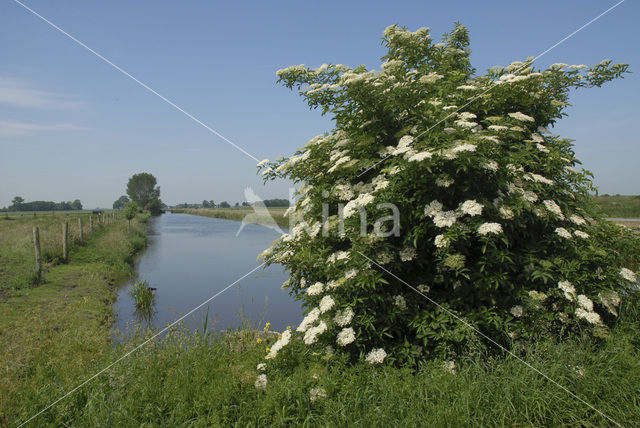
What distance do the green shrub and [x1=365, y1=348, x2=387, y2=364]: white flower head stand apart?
0.06 feet

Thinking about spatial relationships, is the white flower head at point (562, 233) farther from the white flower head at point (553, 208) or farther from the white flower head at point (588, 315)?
the white flower head at point (588, 315)

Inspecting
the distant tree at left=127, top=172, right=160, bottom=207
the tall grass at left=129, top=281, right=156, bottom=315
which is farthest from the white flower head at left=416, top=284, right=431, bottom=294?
the distant tree at left=127, top=172, right=160, bottom=207

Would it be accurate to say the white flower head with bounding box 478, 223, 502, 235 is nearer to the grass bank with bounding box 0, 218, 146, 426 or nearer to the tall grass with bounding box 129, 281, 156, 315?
the grass bank with bounding box 0, 218, 146, 426

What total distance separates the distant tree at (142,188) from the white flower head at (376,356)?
39429 mm

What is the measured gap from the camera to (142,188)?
1529 inches

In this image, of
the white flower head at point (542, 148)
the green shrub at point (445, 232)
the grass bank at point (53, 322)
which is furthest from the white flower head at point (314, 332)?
the white flower head at point (542, 148)

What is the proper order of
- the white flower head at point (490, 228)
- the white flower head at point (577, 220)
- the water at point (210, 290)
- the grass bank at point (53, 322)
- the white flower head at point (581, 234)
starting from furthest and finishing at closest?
the water at point (210, 290) < the white flower head at point (577, 220) < the white flower head at point (581, 234) < the grass bank at point (53, 322) < the white flower head at point (490, 228)

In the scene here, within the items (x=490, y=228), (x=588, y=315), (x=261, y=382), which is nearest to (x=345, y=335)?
(x=261, y=382)

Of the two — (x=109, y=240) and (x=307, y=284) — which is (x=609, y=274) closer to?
(x=307, y=284)

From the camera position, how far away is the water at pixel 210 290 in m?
9.85

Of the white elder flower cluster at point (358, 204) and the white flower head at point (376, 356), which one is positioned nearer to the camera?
the white flower head at point (376, 356)

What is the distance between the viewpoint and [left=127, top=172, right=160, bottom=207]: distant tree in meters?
38.2

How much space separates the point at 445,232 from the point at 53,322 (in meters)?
8.20

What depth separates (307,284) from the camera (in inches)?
205
